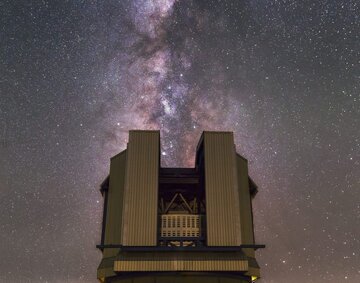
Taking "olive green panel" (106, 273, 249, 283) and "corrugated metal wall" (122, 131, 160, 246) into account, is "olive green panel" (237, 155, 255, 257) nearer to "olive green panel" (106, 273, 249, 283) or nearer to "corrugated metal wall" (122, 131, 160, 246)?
"olive green panel" (106, 273, 249, 283)

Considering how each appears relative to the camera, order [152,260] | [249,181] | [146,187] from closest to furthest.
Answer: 1. [152,260]
2. [146,187]
3. [249,181]

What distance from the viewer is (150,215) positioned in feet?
86.0

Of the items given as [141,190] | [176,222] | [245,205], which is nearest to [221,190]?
[245,205]

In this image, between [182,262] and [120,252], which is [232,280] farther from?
[120,252]

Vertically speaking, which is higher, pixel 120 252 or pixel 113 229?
pixel 113 229

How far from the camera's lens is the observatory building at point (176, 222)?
1000 inches

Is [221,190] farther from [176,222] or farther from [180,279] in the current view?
[180,279]

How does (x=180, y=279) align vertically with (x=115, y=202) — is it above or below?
below

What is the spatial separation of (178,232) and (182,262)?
3697 mm

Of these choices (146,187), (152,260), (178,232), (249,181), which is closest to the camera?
(152,260)

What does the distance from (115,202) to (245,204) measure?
9472mm

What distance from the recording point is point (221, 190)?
27.4 metres

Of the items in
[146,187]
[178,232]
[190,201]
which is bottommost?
[178,232]

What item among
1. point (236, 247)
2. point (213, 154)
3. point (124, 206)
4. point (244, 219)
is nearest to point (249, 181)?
point (244, 219)
